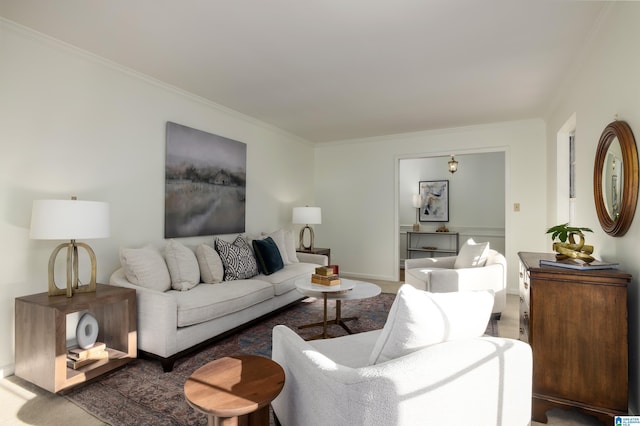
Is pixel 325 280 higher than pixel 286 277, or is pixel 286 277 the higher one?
pixel 325 280

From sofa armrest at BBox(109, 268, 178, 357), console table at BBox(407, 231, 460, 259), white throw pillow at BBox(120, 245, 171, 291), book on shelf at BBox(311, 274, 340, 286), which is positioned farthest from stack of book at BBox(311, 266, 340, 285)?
console table at BBox(407, 231, 460, 259)

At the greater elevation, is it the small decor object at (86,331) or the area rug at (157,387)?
the small decor object at (86,331)

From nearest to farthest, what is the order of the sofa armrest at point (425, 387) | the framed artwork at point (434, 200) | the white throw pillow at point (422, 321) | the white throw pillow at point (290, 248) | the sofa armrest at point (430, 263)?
the sofa armrest at point (425, 387) → the white throw pillow at point (422, 321) → the sofa armrest at point (430, 263) → the white throw pillow at point (290, 248) → the framed artwork at point (434, 200)

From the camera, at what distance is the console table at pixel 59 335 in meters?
2.10

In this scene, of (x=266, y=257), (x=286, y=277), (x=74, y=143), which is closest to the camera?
(x=74, y=143)

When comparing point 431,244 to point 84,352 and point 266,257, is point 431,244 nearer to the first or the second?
point 266,257

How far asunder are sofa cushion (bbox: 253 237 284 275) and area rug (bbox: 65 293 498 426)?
2.14ft

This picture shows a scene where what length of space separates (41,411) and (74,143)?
1.98 m

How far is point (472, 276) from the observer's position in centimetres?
347

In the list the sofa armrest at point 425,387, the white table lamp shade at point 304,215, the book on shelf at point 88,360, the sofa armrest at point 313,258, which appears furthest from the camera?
the white table lamp shade at point 304,215

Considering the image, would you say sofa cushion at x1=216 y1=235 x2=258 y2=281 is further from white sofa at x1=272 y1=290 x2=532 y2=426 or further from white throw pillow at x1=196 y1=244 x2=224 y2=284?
white sofa at x1=272 y1=290 x2=532 y2=426

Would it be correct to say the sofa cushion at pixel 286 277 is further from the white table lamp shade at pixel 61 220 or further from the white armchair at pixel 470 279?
the white table lamp shade at pixel 61 220

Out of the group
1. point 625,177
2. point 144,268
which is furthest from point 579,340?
point 144,268

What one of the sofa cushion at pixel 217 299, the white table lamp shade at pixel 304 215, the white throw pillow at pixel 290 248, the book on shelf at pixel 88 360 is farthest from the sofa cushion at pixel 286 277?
the book on shelf at pixel 88 360
